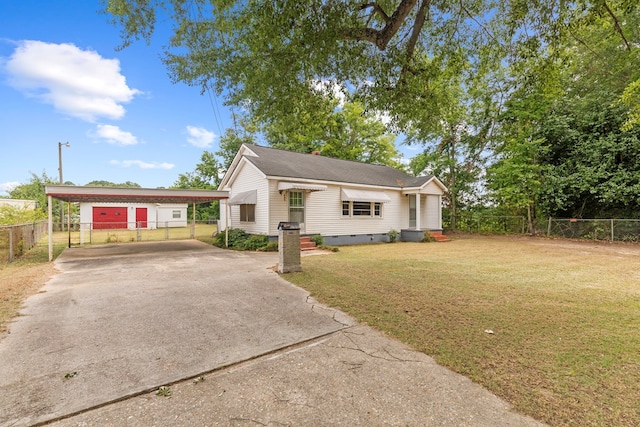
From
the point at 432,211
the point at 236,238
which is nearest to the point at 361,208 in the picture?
the point at 432,211

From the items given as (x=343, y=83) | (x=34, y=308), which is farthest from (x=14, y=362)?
(x=343, y=83)

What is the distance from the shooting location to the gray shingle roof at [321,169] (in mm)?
13422

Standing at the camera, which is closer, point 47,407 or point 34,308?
point 47,407

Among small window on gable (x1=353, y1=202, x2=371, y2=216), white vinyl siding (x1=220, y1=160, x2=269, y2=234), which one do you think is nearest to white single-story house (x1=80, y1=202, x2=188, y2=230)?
white vinyl siding (x1=220, y1=160, x2=269, y2=234)

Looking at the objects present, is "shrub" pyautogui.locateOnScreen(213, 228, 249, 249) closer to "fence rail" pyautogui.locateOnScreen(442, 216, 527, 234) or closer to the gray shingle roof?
the gray shingle roof

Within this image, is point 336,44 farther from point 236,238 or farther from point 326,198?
point 236,238

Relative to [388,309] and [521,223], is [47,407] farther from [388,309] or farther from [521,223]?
[521,223]

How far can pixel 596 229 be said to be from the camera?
15188 mm

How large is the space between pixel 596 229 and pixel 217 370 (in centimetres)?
2006

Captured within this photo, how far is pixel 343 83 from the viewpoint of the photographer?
726 cm

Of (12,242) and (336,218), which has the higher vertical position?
(336,218)

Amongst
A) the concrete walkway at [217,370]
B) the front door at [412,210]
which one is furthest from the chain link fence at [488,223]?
the concrete walkway at [217,370]

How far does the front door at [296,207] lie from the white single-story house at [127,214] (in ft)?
50.5

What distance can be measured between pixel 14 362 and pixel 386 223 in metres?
15.6
